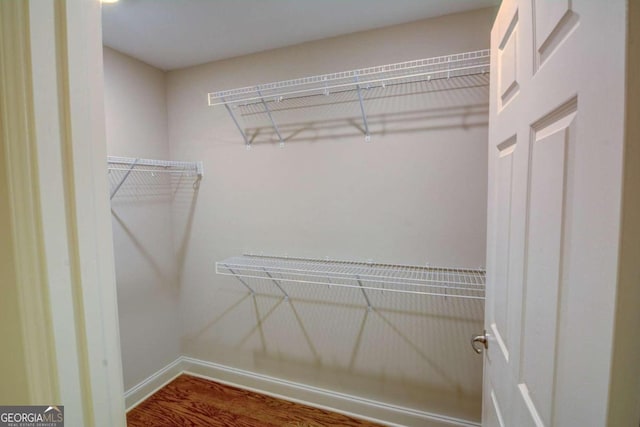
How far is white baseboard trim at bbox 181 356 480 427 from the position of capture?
179 cm

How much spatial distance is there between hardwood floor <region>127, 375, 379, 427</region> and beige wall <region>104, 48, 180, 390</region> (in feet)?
0.75

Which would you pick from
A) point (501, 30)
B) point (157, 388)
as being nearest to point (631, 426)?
point (501, 30)

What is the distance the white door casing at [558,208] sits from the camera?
0.40 m

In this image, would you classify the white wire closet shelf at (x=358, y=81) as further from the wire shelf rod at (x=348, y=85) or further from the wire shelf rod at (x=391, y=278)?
the wire shelf rod at (x=391, y=278)

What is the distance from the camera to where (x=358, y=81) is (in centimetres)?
170

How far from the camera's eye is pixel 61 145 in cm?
45

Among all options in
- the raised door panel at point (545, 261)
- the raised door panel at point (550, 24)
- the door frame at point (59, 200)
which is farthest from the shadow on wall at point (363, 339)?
the door frame at point (59, 200)

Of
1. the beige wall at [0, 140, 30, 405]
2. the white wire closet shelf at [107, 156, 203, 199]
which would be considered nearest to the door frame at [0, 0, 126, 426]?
the beige wall at [0, 140, 30, 405]

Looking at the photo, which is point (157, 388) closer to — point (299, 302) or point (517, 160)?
point (299, 302)

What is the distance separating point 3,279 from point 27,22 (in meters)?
0.36

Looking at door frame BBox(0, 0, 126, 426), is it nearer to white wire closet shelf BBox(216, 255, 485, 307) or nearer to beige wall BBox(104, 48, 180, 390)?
white wire closet shelf BBox(216, 255, 485, 307)

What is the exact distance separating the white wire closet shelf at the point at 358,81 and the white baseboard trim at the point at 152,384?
183 centimetres

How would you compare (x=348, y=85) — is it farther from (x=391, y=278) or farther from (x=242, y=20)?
(x=391, y=278)

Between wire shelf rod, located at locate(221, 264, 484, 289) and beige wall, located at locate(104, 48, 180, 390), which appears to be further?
beige wall, located at locate(104, 48, 180, 390)
